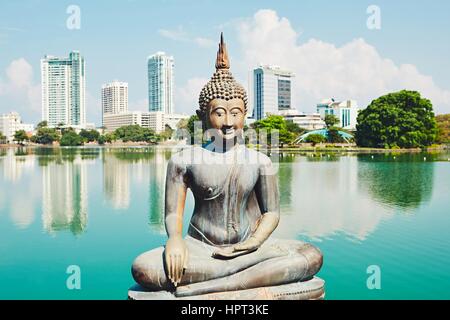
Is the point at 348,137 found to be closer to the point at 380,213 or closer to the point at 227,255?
the point at 380,213

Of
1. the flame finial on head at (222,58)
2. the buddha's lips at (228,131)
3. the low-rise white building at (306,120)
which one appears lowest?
the buddha's lips at (228,131)

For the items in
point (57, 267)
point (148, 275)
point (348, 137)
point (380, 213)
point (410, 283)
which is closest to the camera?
point (148, 275)

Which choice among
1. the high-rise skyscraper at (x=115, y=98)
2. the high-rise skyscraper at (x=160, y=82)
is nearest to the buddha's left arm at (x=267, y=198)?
the high-rise skyscraper at (x=160, y=82)

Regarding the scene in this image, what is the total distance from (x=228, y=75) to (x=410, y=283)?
13.1 ft

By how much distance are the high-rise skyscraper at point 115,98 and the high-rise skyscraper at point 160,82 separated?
7.95 meters

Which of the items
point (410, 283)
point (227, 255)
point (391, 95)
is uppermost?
point (391, 95)

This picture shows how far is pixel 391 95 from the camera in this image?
1823 inches

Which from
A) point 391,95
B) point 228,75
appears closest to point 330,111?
point 391,95

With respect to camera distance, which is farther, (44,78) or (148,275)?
(44,78)

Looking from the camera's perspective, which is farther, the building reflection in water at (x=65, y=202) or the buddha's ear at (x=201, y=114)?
the building reflection in water at (x=65, y=202)

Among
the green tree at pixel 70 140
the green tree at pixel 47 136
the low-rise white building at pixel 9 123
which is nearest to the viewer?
the green tree at pixel 70 140

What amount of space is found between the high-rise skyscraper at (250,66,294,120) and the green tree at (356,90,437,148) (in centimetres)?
4921

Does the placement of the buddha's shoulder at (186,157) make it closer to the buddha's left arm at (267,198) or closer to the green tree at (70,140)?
the buddha's left arm at (267,198)

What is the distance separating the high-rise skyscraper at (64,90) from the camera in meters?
107
